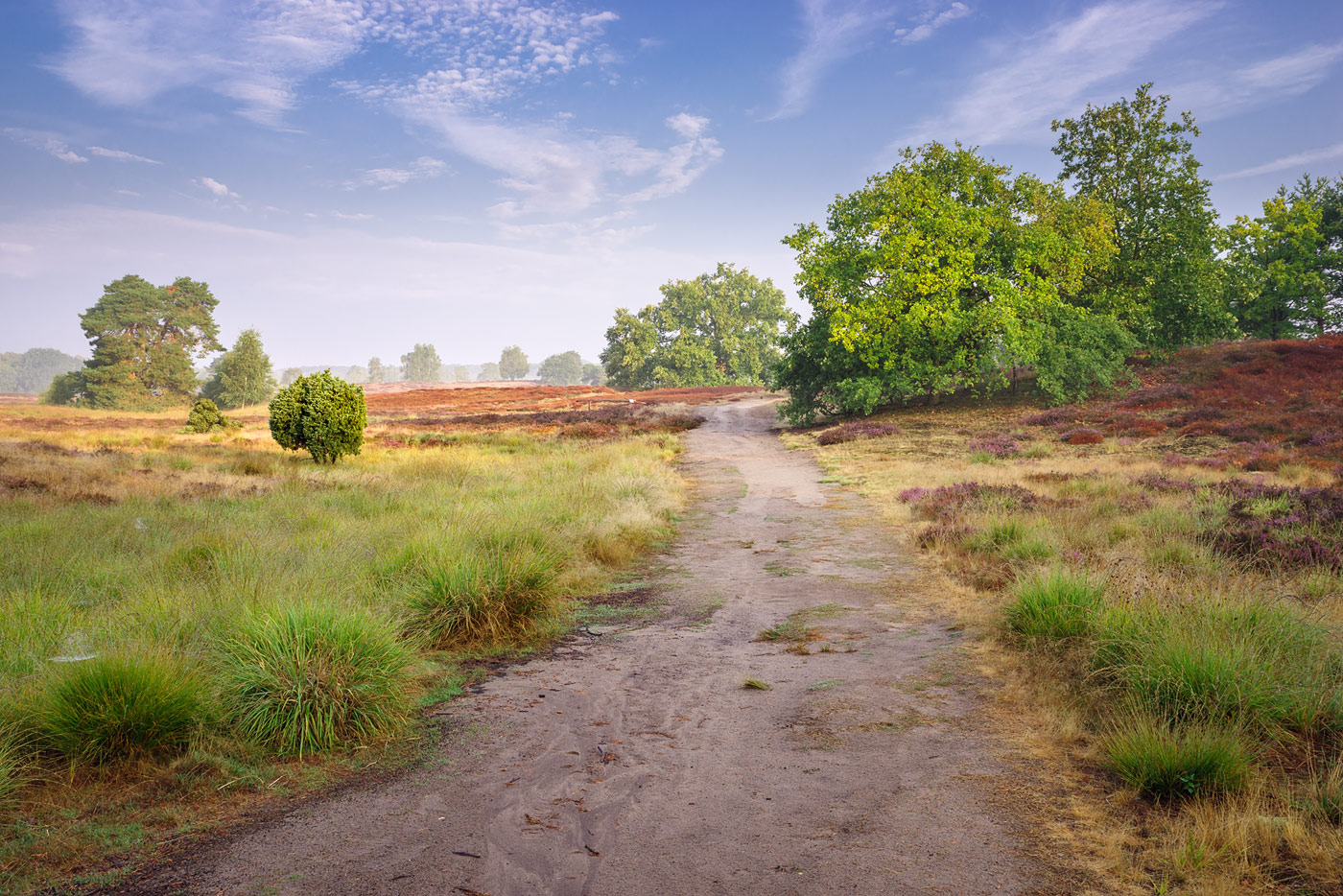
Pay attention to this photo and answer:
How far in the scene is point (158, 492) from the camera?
12148 mm

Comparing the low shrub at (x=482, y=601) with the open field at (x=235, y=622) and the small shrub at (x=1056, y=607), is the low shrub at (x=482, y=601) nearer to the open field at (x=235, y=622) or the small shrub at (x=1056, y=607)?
the open field at (x=235, y=622)

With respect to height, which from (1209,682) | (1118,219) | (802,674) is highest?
(1118,219)

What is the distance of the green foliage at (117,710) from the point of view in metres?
3.79

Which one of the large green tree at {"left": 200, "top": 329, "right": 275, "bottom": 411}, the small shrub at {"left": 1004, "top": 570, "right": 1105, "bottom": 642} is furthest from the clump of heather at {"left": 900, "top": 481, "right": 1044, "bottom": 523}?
the large green tree at {"left": 200, "top": 329, "right": 275, "bottom": 411}

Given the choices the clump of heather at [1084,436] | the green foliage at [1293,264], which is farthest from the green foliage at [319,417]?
the green foliage at [1293,264]

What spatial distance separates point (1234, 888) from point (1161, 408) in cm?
2634

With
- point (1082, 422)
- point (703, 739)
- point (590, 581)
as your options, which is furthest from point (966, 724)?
point (1082, 422)

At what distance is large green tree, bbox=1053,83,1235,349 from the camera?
30.1m

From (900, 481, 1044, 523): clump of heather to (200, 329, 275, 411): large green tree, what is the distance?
241ft

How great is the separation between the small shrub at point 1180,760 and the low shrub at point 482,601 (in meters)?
4.98

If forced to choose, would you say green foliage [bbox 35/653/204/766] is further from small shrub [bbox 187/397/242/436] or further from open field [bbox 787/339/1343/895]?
small shrub [bbox 187/397/242/436]

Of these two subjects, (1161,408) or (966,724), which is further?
(1161,408)

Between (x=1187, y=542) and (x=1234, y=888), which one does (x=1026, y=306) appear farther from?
(x=1234, y=888)

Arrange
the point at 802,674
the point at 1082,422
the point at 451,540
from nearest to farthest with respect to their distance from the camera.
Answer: the point at 802,674 < the point at 451,540 < the point at 1082,422
